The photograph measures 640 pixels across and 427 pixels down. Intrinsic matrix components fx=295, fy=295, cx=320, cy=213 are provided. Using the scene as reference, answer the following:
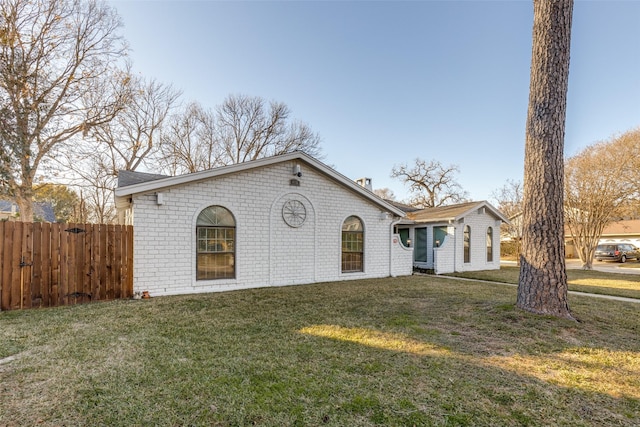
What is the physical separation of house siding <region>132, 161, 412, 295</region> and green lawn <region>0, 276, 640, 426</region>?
5.77 ft

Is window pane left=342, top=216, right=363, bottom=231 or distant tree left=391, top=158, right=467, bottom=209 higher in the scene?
distant tree left=391, top=158, right=467, bottom=209

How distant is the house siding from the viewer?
7434 mm

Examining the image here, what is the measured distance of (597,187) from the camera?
1516 centimetres

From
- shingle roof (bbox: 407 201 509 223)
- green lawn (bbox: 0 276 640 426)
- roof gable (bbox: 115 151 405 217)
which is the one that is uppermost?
roof gable (bbox: 115 151 405 217)

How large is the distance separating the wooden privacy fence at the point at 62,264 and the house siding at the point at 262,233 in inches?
15.4

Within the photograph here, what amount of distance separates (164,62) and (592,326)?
17.7 metres

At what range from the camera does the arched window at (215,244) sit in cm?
805

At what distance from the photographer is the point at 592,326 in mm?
4926

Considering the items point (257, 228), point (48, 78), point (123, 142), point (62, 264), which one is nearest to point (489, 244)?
point (257, 228)

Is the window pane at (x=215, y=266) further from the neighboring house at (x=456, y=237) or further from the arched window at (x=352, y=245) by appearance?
the neighboring house at (x=456, y=237)

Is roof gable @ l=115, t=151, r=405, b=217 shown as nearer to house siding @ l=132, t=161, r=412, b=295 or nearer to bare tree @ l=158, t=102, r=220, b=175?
house siding @ l=132, t=161, r=412, b=295

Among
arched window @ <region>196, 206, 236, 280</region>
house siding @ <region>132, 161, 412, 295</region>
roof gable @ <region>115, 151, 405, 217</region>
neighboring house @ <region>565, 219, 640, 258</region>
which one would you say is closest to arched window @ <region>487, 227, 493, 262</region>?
house siding @ <region>132, 161, 412, 295</region>

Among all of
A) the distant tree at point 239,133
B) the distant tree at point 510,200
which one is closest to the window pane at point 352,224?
the distant tree at point 239,133

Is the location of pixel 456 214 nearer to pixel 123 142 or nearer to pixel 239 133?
pixel 239 133
